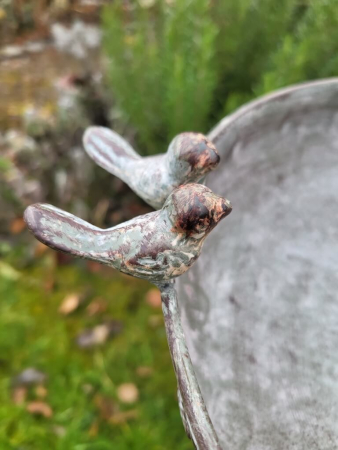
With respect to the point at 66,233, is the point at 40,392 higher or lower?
lower

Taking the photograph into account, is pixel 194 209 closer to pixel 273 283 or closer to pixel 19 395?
pixel 273 283

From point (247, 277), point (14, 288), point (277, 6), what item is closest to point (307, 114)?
point (247, 277)

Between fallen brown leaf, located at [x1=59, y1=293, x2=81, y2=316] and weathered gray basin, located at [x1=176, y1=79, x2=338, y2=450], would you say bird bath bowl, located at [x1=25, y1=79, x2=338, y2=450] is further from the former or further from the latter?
fallen brown leaf, located at [x1=59, y1=293, x2=81, y2=316]

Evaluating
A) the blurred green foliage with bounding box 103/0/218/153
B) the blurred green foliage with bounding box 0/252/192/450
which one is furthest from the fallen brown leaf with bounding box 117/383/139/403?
the blurred green foliage with bounding box 103/0/218/153

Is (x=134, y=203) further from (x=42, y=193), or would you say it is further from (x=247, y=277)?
(x=247, y=277)

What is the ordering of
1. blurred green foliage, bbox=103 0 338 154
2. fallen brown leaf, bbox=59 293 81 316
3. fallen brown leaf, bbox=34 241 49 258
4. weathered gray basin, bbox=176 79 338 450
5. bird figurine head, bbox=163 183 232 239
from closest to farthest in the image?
bird figurine head, bbox=163 183 232 239
weathered gray basin, bbox=176 79 338 450
blurred green foliage, bbox=103 0 338 154
fallen brown leaf, bbox=59 293 81 316
fallen brown leaf, bbox=34 241 49 258

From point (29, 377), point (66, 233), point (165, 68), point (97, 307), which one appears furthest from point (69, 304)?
point (66, 233)
